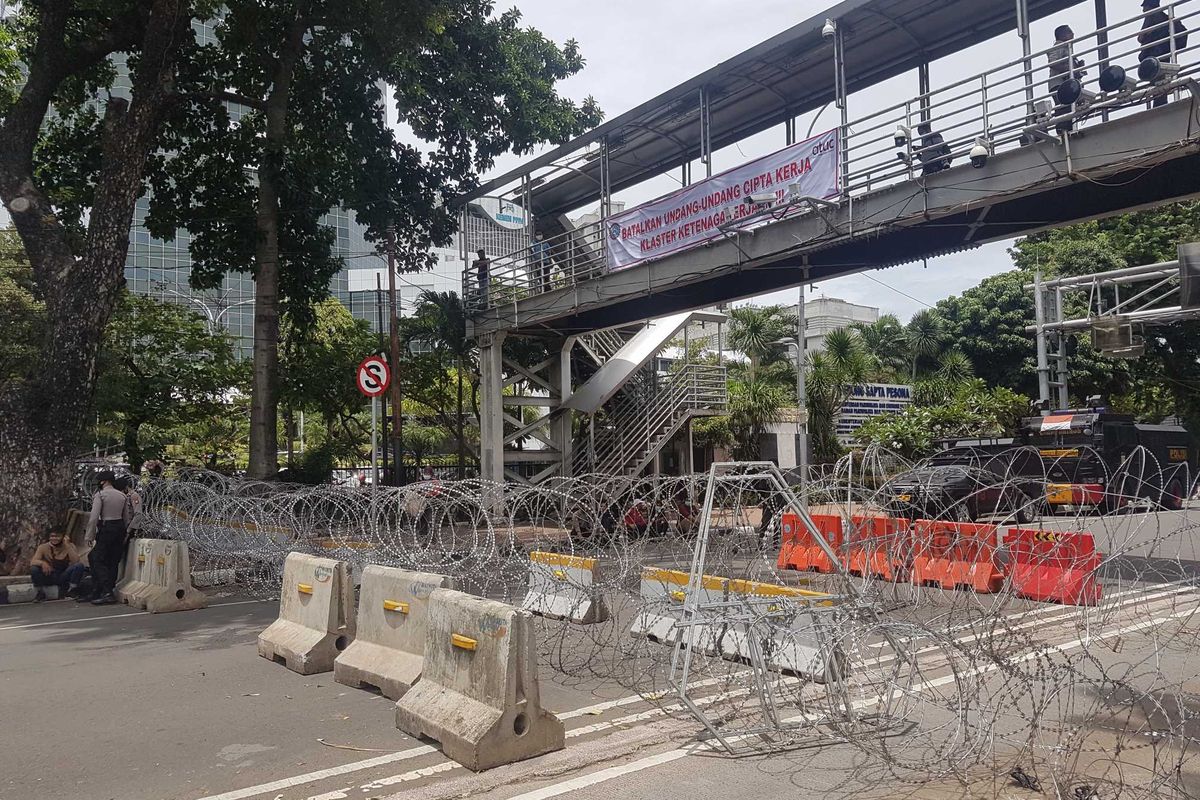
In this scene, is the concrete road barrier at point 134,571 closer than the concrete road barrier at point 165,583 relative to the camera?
No

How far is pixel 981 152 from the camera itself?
12969mm

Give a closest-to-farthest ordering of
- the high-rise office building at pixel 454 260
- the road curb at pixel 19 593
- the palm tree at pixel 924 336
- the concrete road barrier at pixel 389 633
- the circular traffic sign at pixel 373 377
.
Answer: the concrete road barrier at pixel 389 633
the road curb at pixel 19 593
the circular traffic sign at pixel 373 377
the high-rise office building at pixel 454 260
the palm tree at pixel 924 336

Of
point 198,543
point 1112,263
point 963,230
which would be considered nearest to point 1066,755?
point 963,230

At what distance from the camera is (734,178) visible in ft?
54.9

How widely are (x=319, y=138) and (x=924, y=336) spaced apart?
31.9 metres

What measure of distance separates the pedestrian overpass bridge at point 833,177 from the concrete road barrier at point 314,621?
9.86 meters

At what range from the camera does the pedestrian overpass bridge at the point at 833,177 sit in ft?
39.6

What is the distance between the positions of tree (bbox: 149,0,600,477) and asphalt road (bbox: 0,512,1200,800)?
488 inches

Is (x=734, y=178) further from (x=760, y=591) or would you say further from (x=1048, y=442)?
(x=1048, y=442)

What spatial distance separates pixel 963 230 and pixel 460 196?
1332cm

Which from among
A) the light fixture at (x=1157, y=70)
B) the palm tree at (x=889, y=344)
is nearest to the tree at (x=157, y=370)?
the light fixture at (x=1157, y=70)

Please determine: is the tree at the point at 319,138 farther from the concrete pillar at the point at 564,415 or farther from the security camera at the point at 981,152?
the security camera at the point at 981,152

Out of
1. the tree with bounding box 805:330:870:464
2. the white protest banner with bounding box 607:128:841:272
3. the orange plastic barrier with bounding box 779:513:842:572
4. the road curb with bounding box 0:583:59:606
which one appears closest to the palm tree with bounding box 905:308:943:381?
the tree with bounding box 805:330:870:464

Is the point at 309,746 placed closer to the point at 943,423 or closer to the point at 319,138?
the point at 319,138
